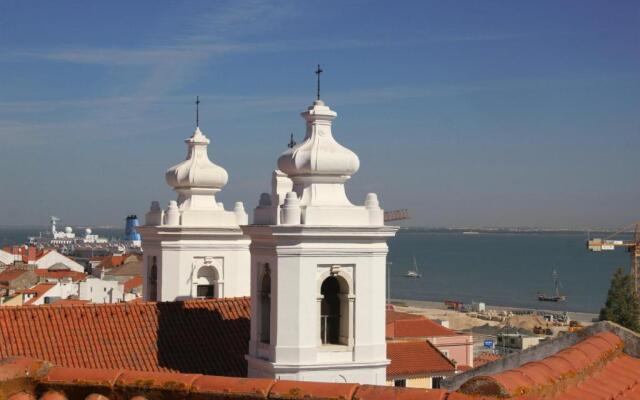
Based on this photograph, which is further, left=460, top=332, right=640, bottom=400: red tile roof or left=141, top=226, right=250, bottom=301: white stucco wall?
→ left=141, top=226, right=250, bottom=301: white stucco wall

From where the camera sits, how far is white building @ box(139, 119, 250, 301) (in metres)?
22.3

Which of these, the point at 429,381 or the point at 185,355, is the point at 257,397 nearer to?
the point at 185,355

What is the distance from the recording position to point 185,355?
703 inches

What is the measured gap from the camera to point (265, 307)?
687 inches

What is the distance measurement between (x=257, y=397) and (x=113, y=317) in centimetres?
1212

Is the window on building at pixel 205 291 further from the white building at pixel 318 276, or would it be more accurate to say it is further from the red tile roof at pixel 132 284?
the red tile roof at pixel 132 284

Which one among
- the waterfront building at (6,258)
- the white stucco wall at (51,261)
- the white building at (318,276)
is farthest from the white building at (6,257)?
the white building at (318,276)

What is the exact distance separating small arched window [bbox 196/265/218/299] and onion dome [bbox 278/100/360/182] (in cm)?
558

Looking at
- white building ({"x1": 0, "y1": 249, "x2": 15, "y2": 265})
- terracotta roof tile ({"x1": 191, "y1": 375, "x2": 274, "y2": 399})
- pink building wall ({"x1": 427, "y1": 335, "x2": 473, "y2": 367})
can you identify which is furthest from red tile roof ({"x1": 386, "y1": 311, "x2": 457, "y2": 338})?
white building ({"x1": 0, "y1": 249, "x2": 15, "y2": 265})

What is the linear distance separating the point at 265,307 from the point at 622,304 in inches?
2145

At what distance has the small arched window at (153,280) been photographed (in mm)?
22828

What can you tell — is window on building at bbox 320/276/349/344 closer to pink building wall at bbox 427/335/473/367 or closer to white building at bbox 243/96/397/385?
white building at bbox 243/96/397/385

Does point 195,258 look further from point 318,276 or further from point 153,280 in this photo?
point 318,276

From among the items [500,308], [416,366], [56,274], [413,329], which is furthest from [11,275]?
[500,308]
